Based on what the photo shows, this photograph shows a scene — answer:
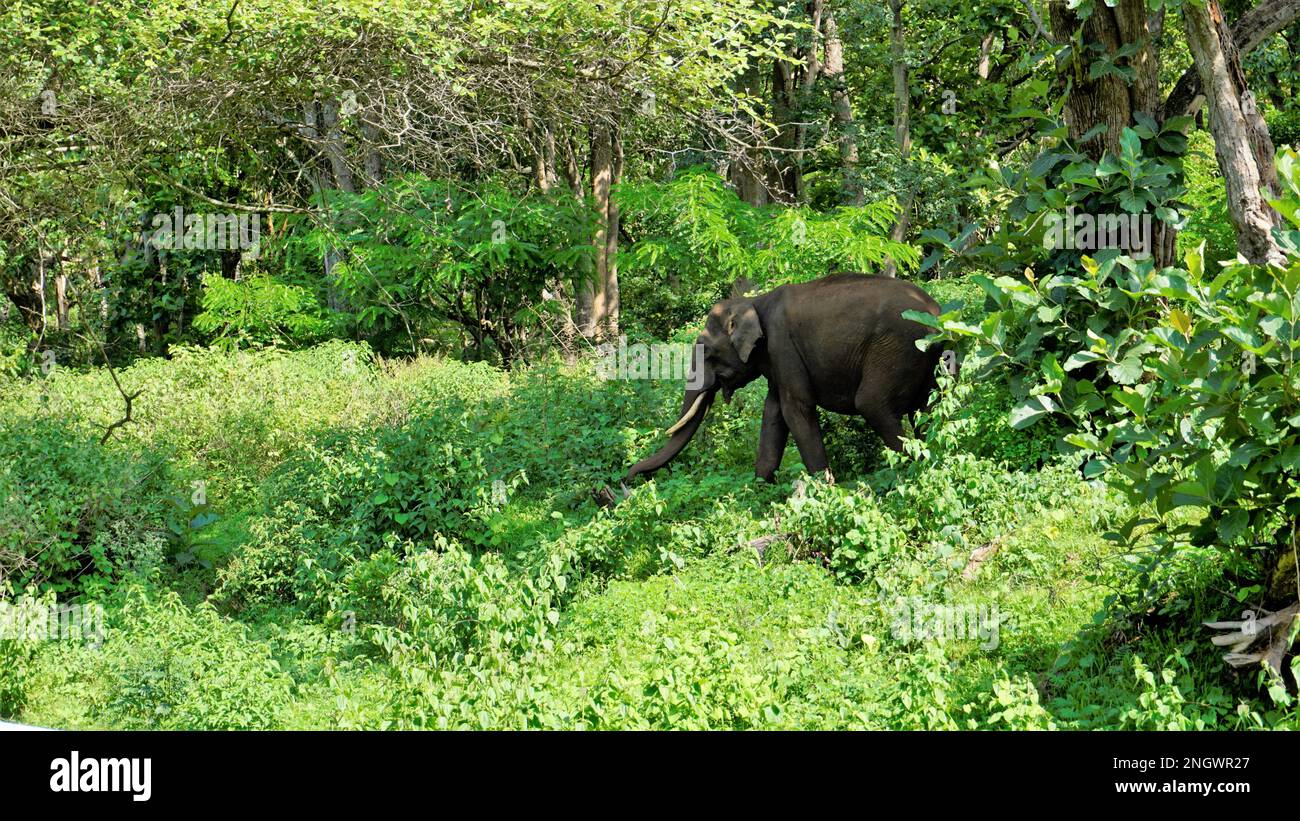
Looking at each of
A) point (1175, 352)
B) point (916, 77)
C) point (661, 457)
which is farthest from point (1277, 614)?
point (916, 77)

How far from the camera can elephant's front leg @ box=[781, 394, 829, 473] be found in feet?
36.1

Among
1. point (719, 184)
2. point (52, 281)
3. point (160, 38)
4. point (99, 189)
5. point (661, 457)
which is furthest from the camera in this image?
point (52, 281)

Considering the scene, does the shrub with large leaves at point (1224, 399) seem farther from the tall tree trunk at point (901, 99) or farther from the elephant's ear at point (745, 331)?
the tall tree trunk at point (901, 99)

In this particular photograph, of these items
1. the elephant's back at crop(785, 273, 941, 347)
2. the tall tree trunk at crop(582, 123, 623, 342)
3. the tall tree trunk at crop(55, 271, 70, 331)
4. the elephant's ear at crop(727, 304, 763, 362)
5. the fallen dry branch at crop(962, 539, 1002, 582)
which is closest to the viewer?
the fallen dry branch at crop(962, 539, 1002, 582)

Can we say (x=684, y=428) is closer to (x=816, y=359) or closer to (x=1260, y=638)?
(x=816, y=359)

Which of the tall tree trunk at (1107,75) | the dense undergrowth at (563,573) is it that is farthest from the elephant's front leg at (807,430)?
the tall tree trunk at (1107,75)

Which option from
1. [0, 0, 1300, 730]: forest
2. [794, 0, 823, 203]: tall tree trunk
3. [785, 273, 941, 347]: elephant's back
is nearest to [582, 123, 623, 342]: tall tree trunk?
[0, 0, 1300, 730]: forest

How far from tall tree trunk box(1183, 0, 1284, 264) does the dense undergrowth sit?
1.96 metres

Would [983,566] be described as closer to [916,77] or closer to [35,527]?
[35,527]

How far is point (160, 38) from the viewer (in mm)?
14070

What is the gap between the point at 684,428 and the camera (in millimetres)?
11789

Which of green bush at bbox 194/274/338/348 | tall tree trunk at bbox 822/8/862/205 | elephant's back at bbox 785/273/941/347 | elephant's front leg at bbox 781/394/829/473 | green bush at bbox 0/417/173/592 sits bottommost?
green bush at bbox 0/417/173/592

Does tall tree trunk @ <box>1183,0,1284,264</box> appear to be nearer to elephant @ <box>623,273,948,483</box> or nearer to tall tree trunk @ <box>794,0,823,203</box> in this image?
elephant @ <box>623,273,948,483</box>

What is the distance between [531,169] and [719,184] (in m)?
3.85
